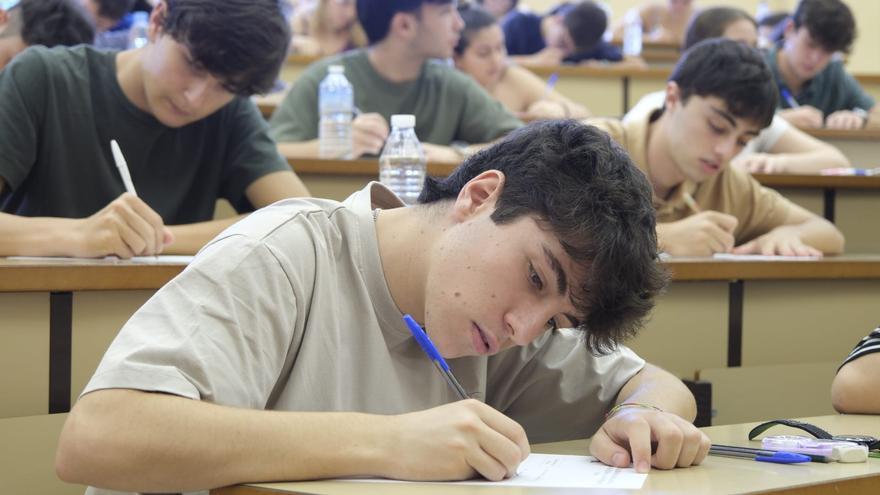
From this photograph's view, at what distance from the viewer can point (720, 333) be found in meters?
2.21

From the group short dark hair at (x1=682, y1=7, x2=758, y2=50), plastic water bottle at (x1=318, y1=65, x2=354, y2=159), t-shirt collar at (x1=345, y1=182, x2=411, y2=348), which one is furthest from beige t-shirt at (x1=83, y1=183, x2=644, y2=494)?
short dark hair at (x1=682, y1=7, x2=758, y2=50)

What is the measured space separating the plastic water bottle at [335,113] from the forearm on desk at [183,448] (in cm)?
208

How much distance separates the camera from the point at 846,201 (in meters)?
3.23

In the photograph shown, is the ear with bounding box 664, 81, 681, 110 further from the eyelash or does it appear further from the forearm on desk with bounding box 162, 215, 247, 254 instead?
the eyelash

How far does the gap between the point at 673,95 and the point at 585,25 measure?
369cm

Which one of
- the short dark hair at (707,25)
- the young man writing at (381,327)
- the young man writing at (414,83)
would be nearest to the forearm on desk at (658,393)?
the young man writing at (381,327)

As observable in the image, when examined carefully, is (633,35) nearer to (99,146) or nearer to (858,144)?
(858,144)

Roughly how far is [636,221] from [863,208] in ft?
7.69

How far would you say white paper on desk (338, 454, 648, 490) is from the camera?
99cm

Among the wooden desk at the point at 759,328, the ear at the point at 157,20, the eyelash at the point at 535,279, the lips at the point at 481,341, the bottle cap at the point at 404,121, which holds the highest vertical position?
the ear at the point at 157,20

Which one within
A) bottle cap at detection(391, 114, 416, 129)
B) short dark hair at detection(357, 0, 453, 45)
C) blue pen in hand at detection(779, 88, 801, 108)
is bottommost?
blue pen in hand at detection(779, 88, 801, 108)

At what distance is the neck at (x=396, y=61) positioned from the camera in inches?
139

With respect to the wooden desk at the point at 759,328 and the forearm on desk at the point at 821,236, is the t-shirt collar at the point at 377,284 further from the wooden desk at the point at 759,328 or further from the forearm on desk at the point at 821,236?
Result: the forearm on desk at the point at 821,236

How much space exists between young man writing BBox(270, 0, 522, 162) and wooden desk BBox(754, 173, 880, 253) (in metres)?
0.89
